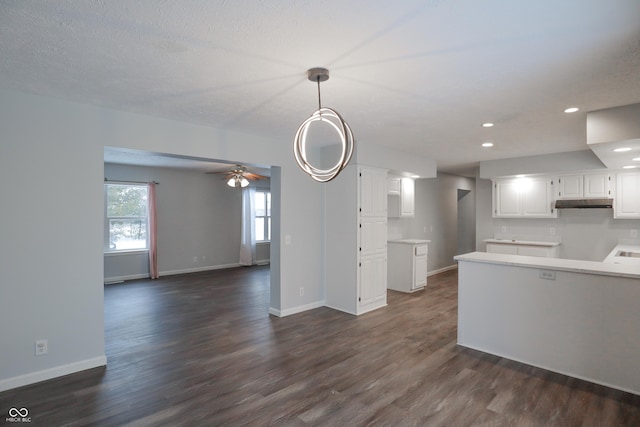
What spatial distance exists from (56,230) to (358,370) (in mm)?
3019

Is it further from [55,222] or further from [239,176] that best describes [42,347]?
[239,176]

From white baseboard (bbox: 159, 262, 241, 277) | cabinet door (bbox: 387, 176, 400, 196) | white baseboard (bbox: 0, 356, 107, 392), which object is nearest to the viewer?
white baseboard (bbox: 0, 356, 107, 392)

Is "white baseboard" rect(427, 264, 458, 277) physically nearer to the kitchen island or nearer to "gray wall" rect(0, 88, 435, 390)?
the kitchen island

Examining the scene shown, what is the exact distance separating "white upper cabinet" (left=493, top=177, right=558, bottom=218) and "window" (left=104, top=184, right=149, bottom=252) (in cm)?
751

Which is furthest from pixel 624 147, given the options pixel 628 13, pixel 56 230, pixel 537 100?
pixel 56 230

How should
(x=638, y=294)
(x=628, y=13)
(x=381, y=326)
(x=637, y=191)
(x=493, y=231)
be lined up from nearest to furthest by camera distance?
(x=628, y=13) < (x=638, y=294) < (x=381, y=326) < (x=637, y=191) < (x=493, y=231)

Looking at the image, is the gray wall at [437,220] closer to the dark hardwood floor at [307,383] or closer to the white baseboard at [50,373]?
the dark hardwood floor at [307,383]

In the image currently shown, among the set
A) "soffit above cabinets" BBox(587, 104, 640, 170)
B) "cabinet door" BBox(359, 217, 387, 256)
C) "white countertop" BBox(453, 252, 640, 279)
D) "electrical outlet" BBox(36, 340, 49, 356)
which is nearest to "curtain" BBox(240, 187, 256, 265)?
"cabinet door" BBox(359, 217, 387, 256)

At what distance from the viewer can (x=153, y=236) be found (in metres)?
7.64

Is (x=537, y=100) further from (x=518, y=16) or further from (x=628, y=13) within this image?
(x=518, y=16)

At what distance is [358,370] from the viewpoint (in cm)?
319

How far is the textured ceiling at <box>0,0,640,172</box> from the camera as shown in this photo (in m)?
1.75

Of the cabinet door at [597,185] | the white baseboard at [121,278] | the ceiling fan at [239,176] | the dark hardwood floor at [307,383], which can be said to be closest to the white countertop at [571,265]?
the dark hardwood floor at [307,383]

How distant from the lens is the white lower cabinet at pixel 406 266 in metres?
6.20
